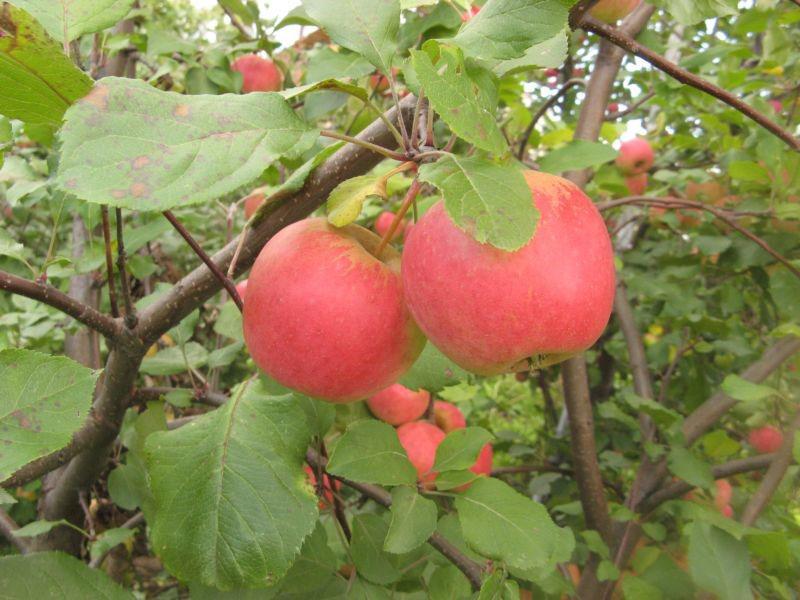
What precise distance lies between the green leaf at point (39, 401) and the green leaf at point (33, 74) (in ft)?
0.75

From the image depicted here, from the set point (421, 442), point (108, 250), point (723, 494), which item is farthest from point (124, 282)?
point (723, 494)

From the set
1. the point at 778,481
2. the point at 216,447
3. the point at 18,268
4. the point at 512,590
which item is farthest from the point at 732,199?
the point at 18,268

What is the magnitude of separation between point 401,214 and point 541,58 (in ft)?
A: 0.85

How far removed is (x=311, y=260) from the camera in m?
0.72

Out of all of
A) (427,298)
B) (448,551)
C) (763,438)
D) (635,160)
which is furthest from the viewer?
(635,160)

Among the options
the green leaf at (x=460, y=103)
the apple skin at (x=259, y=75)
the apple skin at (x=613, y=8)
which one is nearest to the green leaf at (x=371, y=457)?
the green leaf at (x=460, y=103)

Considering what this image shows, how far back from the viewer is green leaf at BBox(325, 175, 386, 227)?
2.16 feet

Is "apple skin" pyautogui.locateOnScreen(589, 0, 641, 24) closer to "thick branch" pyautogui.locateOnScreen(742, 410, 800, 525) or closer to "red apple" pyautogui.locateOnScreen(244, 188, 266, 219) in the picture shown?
"thick branch" pyautogui.locateOnScreen(742, 410, 800, 525)

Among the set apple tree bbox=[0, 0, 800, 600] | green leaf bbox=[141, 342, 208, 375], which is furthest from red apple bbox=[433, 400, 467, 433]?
green leaf bbox=[141, 342, 208, 375]

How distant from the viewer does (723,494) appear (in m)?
1.51

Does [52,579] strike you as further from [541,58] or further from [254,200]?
[254,200]

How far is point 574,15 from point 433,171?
0.27 meters

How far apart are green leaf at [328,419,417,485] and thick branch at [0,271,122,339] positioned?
1.11 feet

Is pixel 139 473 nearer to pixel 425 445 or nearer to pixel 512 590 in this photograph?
pixel 425 445
